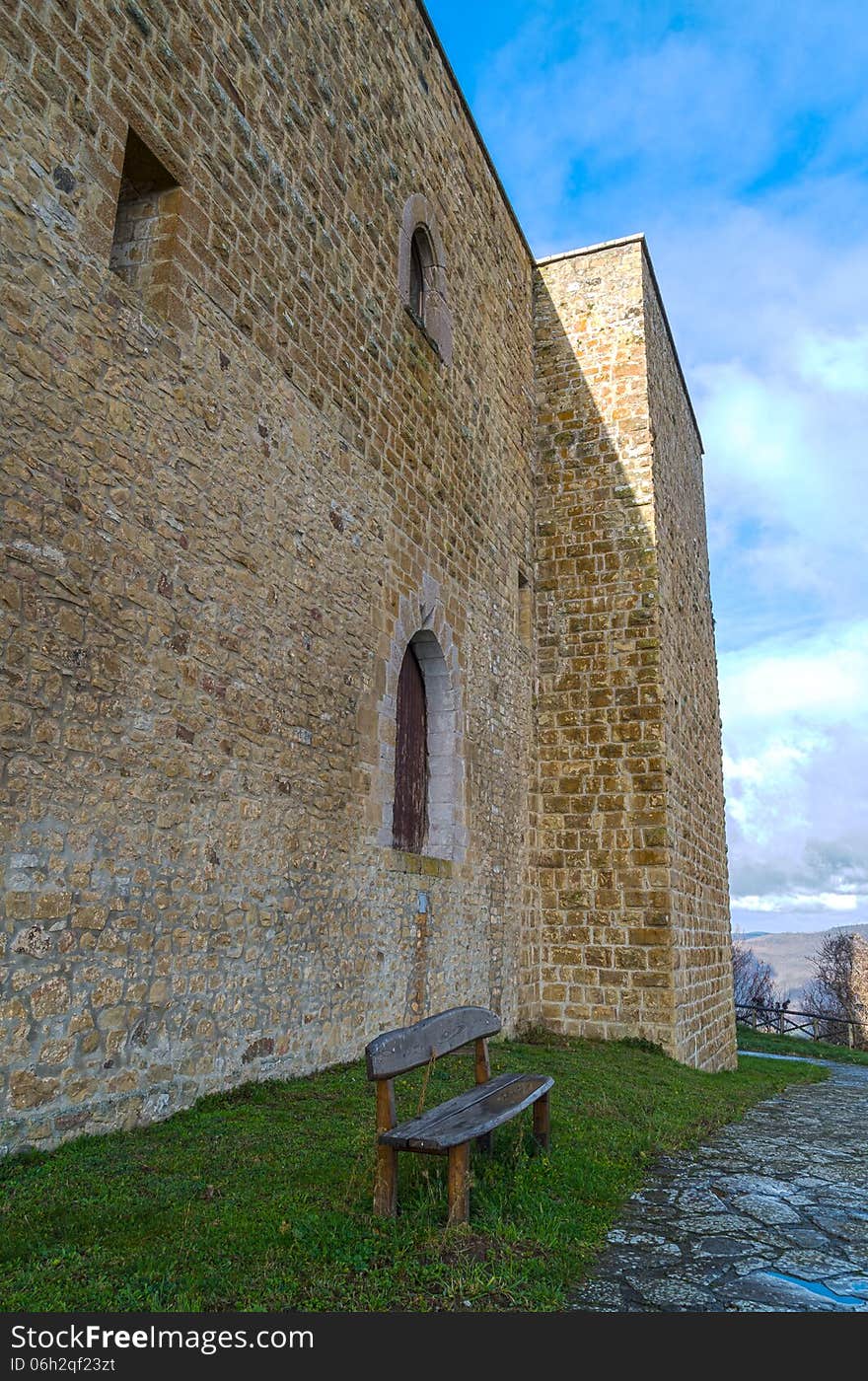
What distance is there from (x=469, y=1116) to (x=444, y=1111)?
0.15m

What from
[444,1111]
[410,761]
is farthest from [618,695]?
[444,1111]

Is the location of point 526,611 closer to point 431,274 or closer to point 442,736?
point 442,736

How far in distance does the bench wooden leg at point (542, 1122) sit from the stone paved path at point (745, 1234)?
481mm

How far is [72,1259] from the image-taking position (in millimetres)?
2832

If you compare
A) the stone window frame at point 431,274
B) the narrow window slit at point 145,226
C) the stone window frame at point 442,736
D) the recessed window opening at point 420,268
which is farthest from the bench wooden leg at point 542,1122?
the recessed window opening at point 420,268

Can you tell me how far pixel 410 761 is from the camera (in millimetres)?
8297

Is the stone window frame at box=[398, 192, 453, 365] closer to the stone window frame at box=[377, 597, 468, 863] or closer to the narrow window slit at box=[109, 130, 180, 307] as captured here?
the stone window frame at box=[377, 597, 468, 863]

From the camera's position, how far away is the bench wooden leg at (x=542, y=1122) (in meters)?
4.46

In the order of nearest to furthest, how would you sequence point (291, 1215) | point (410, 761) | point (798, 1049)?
point (291, 1215)
point (410, 761)
point (798, 1049)

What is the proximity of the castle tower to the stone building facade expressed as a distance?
45mm

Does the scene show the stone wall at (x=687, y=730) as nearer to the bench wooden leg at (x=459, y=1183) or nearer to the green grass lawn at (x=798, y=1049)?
the green grass lawn at (x=798, y=1049)

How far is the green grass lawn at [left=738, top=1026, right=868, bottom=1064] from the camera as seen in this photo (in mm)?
17062

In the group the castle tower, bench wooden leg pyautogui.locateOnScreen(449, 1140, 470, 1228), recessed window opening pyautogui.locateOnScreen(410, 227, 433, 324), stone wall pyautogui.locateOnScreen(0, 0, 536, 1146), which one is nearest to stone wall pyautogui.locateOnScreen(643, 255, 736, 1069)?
the castle tower

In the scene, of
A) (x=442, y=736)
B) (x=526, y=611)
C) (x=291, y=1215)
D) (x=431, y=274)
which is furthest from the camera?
(x=526, y=611)
